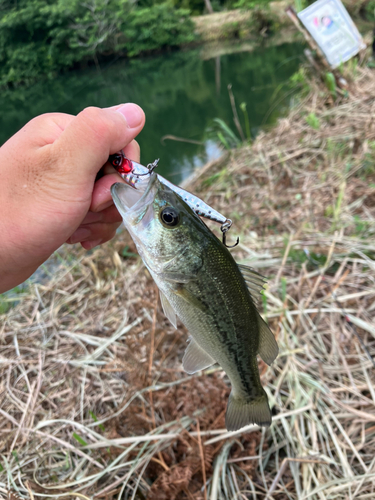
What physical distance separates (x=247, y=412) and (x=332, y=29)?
8243 millimetres

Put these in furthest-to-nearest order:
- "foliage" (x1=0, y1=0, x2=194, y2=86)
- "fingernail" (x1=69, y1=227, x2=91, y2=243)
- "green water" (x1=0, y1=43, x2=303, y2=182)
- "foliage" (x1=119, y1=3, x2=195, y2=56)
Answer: "foliage" (x1=119, y1=3, x2=195, y2=56)
"foliage" (x1=0, y1=0, x2=194, y2=86)
"green water" (x1=0, y1=43, x2=303, y2=182)
"fingernail" (x1=69, y1=227, x2=91, y2=243)

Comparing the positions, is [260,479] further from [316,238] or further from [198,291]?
[316,238]

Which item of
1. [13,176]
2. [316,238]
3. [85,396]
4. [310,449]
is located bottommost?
[316,238]

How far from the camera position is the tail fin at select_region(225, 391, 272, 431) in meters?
1.44

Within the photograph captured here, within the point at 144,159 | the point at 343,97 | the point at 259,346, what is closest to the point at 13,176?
the point at 259,346

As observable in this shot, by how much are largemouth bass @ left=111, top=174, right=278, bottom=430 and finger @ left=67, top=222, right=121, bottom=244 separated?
817mm

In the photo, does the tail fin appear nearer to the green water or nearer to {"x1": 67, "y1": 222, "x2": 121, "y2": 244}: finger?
{"x1": 67, "y1": 222, "x2": 121, "y2": 244}: finger

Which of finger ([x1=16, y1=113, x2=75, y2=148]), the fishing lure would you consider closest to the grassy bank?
the fishing lure

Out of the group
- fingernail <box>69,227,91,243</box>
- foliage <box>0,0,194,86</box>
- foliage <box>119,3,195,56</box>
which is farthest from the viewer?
foliage <box>119,3,195,56</box>

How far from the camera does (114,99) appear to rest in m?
19.3

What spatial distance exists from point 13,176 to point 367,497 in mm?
2569

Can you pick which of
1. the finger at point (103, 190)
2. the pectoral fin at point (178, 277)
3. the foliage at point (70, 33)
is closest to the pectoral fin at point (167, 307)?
the pectoral fin at point (178, 277)

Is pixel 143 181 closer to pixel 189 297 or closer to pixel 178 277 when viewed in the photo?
pixel 178 277

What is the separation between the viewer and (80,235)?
2178mm
